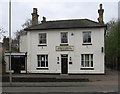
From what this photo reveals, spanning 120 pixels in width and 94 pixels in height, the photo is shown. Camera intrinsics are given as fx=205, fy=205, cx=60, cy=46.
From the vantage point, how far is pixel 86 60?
88.6 ft

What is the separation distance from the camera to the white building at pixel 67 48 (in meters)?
26.7

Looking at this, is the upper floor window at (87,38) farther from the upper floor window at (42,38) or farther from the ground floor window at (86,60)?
the upper floor window at (42,38)

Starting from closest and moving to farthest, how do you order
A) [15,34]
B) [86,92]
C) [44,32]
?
[86,92] < [44,32] < [15,34]

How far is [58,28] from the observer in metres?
27.6

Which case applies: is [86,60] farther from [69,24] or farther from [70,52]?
[69,24]

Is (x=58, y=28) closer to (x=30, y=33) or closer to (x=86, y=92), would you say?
(x=30, y=33)

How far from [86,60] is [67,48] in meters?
2.96

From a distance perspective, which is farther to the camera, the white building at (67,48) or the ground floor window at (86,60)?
the ground floor window at (86,60)

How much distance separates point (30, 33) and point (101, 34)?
31.9 feet

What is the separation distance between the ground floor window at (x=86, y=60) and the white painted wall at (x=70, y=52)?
43 centimetres

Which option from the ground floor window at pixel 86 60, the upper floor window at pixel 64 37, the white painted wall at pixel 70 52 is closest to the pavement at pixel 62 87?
the white painted wall at pixel 70 52

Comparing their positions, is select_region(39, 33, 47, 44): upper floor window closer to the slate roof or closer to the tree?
the slate roof

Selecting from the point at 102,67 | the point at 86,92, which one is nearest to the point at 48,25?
the point at 102,67

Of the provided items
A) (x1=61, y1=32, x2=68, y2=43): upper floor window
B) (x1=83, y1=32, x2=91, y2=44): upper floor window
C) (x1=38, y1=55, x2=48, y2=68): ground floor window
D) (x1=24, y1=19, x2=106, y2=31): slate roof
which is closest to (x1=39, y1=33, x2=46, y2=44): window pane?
(x1=24, y1=19, x2=106, y2=31): slate roof
